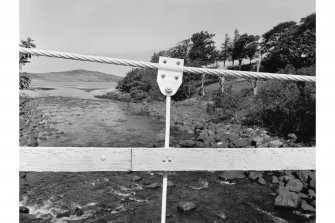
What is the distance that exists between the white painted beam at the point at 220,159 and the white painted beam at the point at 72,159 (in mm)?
89

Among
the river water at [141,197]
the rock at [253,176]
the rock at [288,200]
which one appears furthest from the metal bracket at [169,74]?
the rock at [253,176]

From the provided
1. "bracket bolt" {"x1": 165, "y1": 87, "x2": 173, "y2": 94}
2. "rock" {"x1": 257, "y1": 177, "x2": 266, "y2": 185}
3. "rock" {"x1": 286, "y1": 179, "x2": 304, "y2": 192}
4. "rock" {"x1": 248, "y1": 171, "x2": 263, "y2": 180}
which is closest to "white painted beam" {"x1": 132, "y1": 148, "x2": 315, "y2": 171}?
"bracket bolt" {"x1": 165, "y1": 87, "x2": 173, "y2": 94}

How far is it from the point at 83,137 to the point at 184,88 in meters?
33.5

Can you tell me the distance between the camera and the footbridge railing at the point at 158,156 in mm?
1594

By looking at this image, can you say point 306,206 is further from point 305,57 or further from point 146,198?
point 305,57

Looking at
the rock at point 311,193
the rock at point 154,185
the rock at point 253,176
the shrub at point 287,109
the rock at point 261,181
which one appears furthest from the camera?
the shrub at point 287,109

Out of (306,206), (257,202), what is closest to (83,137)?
(257,202)

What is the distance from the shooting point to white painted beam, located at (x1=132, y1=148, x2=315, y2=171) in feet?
5.56

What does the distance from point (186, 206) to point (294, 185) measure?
4.66m

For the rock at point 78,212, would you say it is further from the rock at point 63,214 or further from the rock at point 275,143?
the rock at point 275,143

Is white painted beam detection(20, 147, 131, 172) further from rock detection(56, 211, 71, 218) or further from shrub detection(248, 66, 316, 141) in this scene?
shrub detection(248, 66, 316, 141)

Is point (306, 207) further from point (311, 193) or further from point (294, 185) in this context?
point (294, 185)
